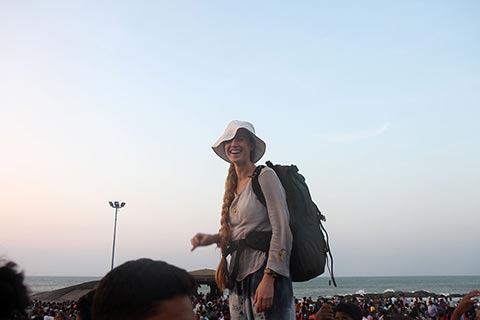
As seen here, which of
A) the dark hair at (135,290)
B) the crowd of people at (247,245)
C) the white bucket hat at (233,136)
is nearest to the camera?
the dark hair at (135,290)

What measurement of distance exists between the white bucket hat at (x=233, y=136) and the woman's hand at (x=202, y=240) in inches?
22.5

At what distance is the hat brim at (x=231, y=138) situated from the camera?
281 cm

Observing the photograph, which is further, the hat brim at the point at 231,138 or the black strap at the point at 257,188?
the hat brim at the point at 231,138

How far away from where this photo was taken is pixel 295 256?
2.49m

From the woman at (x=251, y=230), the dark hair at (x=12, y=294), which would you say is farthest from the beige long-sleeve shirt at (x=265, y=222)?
the dark hair at (x=12, y=294)

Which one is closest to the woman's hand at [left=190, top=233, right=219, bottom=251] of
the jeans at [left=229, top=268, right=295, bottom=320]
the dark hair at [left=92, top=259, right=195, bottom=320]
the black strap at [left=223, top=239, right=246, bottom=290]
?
the black strap at [left=223, top=239, right=246, bottom=290]

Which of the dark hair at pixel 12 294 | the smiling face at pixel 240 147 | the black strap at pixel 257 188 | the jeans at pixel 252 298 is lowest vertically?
the jeans at pixel 252 298

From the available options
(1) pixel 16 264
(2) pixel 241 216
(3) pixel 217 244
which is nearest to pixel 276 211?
(2) pixel 241 216

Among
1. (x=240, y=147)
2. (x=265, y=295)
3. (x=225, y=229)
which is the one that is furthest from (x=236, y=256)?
(x=240, y=147)

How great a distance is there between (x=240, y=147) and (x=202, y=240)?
2.08 ft

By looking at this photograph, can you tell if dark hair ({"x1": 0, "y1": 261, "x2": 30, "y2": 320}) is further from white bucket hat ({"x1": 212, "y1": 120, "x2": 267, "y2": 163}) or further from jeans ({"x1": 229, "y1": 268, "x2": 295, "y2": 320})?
white bucket hat ({"x1": 212, "y1": 120, "x2": 267, "y2": 163})

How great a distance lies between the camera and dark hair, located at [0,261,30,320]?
142cm

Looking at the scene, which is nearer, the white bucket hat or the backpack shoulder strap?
the backpack shoulder strap

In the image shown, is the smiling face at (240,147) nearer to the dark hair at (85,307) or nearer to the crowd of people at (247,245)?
the crowd of people at (247,245)
